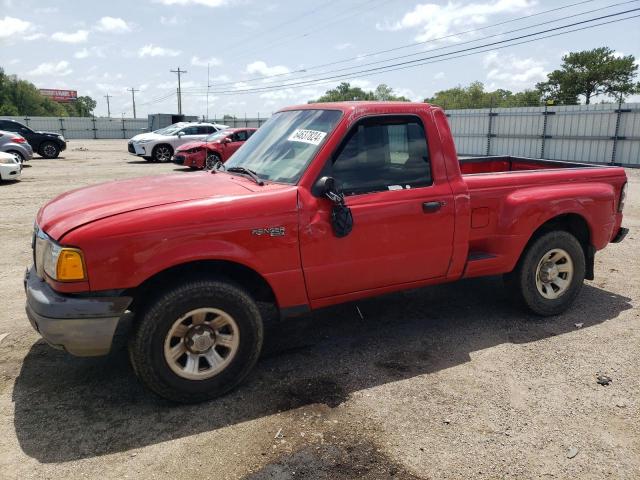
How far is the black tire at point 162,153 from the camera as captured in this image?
838 inches

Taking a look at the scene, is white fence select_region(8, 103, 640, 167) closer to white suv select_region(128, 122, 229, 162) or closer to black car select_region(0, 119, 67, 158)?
white suv select_region(128, 122, 229, 162)

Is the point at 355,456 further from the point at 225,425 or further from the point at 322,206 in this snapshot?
the point at 322,206

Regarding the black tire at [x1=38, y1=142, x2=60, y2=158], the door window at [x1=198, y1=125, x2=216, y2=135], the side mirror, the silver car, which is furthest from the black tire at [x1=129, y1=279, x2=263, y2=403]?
the black tire at [x1=38, y1=142, x2=60, y2=158]

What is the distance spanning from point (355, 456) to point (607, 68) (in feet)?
216

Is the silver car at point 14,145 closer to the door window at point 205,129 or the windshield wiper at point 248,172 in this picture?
the door window at point 205,129

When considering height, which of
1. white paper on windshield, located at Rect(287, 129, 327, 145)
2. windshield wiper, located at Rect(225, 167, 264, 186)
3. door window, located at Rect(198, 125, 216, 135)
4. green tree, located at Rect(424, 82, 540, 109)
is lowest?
windshield wiper, located at Rect(225, 167, 264, 186)

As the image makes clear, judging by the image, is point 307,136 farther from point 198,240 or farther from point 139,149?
point 139,149

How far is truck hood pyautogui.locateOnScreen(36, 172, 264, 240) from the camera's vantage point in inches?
123

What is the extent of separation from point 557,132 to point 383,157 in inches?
788

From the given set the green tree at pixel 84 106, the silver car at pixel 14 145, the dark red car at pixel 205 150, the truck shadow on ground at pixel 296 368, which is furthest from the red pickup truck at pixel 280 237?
the green tree at pixel 84 106

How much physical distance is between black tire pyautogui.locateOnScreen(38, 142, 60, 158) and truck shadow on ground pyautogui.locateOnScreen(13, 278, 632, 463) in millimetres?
21841

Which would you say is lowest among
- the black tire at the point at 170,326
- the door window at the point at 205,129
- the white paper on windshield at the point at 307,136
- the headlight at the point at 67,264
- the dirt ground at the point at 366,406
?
the dirt ground at the point at 366,406

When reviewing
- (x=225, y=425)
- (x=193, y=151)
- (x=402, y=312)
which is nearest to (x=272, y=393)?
(x=225, y=425)

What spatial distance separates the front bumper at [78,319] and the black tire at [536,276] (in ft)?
11.0
